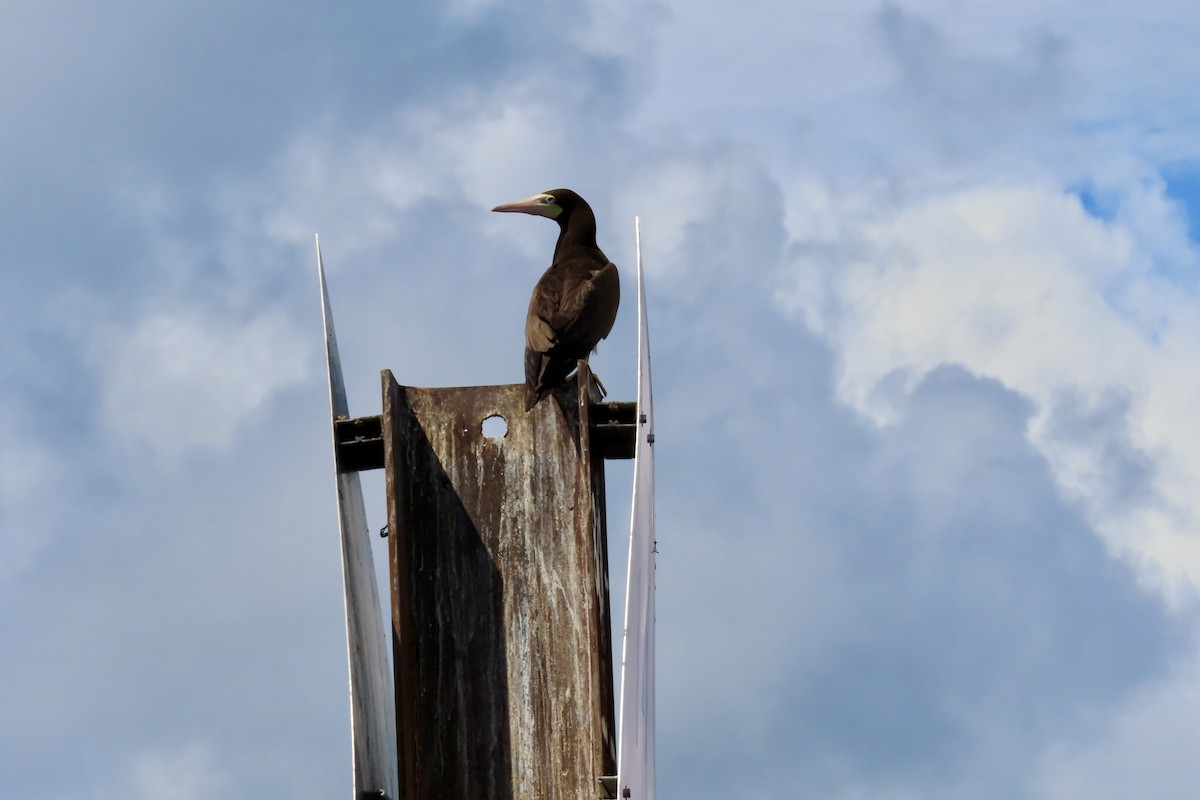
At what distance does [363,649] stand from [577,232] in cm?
329

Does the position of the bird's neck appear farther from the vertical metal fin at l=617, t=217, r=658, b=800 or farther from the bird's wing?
the vertical metal fin at l=617, t=217, r=658, b=800

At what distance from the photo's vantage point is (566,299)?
10047mm

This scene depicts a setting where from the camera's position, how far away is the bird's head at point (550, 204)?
11.0 metres

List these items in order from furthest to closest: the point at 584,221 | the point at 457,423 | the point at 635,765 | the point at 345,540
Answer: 1. the point at 584,221
2. the point at 457,423
3. the point at 345,540
4. the point at 635,765

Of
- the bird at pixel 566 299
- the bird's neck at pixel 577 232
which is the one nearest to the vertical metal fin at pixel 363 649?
the bird at pixel 566 299

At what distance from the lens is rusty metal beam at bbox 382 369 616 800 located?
29.1 ft

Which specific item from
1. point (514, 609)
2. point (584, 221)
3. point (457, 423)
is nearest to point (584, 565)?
point (514, 609)

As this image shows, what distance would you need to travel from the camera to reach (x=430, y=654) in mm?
9055

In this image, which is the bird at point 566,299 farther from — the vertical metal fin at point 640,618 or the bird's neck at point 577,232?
the vertical metal fin at point 640,618

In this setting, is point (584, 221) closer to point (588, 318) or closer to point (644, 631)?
point (588, 318)

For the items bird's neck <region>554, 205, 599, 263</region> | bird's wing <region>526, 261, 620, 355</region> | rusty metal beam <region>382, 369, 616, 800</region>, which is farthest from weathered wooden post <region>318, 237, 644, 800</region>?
bird's neck <region>554, 205, 599, 263</region>

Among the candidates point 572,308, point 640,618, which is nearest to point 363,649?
point 640,618

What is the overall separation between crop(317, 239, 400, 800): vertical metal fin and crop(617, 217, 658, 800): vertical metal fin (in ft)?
4.04

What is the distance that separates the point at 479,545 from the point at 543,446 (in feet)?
1.98
